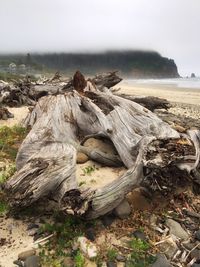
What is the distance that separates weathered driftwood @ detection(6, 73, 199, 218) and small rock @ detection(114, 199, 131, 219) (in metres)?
0.19

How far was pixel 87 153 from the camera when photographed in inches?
281

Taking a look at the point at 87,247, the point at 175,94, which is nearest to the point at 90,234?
the point at 87,247

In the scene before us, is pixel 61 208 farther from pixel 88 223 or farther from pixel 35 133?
pixel 35 133

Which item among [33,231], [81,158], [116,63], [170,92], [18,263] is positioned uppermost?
[81,158]

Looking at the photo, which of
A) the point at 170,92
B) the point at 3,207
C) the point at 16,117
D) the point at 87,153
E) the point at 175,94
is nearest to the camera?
the point at 3,207

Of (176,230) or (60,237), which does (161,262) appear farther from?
(60,237)

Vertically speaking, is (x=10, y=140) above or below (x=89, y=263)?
above

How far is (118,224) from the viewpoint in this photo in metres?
5.21

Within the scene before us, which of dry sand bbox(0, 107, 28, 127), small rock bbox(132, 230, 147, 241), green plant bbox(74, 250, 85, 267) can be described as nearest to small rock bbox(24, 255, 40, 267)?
green plant bbox(74, 250, 85, 267)

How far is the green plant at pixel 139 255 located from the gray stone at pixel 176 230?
497 millimetres

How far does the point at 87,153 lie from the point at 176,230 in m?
2.45

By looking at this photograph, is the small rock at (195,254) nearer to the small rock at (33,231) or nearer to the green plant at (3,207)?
the small rock at (33,231)

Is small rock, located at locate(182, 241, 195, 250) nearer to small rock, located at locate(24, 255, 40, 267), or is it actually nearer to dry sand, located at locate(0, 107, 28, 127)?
small rock, located at locate(24, 255, 40, 267)

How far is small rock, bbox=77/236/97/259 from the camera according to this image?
4590 mm
